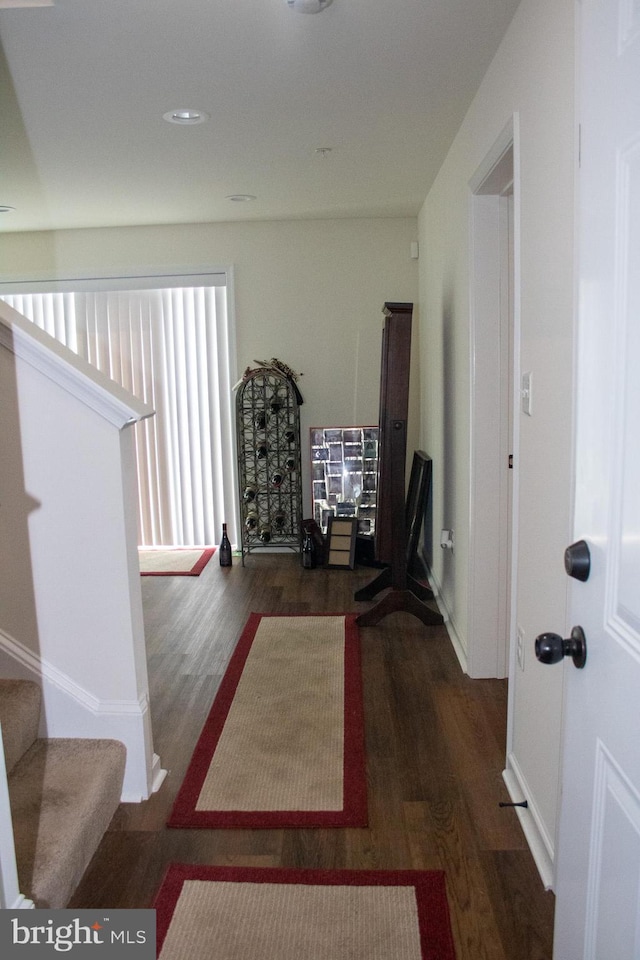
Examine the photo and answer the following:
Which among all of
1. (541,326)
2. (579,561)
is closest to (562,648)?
(579,561)

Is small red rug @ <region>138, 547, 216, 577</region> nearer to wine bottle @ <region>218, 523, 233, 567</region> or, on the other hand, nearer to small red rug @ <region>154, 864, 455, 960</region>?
wine bottle @ <region>218, 523, 233, 567</region>

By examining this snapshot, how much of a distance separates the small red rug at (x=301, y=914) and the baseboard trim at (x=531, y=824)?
286 mm

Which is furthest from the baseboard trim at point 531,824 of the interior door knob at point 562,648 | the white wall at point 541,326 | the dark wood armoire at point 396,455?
the dark wood armoire at point 396,455

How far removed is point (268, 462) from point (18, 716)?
355cm

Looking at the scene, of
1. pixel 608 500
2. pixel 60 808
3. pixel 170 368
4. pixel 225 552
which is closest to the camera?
pixel 608 500

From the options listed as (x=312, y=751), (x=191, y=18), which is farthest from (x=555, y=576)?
(x=191, y=18)

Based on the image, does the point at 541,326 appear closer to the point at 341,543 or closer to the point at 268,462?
the point at 341,543

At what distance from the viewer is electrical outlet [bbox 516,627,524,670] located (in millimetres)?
2426

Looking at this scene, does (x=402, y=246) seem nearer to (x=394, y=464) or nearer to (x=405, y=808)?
(x=394, y=464)

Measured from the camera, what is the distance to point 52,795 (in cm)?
215

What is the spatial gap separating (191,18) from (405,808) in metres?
2.65

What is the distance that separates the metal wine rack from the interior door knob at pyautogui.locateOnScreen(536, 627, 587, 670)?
4.46m

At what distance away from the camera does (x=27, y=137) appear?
3482mm

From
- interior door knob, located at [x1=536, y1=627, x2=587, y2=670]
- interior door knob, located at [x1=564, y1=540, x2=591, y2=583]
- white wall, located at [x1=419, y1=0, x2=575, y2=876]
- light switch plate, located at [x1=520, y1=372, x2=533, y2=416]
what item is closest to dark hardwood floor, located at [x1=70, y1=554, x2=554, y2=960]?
white wall, located at [x1=419, y1=0, x2=575, y2=876]
